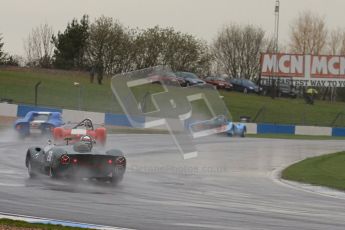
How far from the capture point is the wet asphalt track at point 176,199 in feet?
30.8

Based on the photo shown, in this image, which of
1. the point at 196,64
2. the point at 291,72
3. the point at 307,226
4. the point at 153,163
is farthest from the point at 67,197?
the point at 196,64

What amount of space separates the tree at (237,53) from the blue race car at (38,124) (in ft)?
203

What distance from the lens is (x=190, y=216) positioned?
9.77 meters

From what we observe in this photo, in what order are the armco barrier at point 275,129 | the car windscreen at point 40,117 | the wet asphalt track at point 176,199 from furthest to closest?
the armco barrier at point 275,129 < the car windscreen at point 40,117 < the wet asphalt track at point 176,199

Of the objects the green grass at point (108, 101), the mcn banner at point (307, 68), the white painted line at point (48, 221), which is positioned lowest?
the white painted line at point (48, 221)

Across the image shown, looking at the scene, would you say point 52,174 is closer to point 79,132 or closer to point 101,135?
point 79,132

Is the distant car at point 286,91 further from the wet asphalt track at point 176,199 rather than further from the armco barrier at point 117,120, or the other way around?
the wet asphalt track at point 176,199

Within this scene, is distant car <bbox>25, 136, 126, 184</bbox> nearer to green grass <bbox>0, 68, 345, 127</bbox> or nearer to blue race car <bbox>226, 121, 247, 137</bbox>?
blue race car <bbox>226, 121, 247, 137</bbox>

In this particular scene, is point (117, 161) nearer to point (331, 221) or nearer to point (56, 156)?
point (56, 156)

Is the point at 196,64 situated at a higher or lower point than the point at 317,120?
higher

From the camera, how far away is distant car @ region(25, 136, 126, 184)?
45.2 ft

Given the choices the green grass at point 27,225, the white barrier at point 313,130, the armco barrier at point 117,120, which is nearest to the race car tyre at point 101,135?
the green grass at point 27,225

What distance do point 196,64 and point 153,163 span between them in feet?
197

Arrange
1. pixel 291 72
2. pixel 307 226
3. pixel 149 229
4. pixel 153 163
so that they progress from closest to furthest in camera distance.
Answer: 1. pixel 149 229
2. pixel 307 226
3. pixel 153 163
4. pixel 291 72
